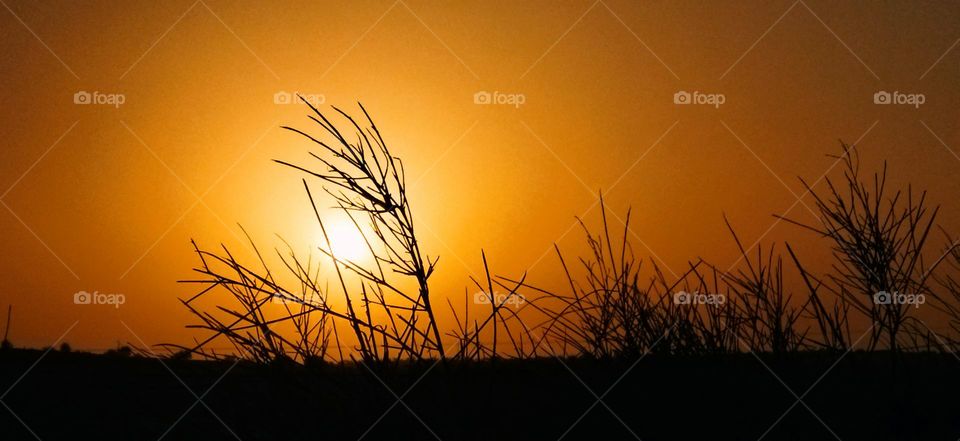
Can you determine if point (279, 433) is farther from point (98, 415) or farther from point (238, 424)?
point (98, 415)

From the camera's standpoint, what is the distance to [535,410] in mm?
2168

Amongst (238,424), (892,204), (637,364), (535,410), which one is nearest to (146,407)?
(238,424)

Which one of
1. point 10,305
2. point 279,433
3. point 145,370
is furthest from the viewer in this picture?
point 10,305

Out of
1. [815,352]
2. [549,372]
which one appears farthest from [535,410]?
[815,352]

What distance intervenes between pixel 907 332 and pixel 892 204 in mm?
422

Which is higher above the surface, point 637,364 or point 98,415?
point 637,364

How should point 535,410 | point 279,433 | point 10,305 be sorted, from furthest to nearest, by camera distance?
point 10,305
point 535,410
point 279,433

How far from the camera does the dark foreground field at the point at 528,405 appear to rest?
201 centimetres

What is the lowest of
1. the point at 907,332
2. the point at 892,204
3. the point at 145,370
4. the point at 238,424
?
the point at 145,370

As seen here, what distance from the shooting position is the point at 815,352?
8.38 ft

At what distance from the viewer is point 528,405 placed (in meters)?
2.20

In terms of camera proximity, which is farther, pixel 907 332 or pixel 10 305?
pixel 10 305

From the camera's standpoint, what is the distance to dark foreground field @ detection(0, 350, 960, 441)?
201 centimetres

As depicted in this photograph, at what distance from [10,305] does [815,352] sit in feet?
10.1
